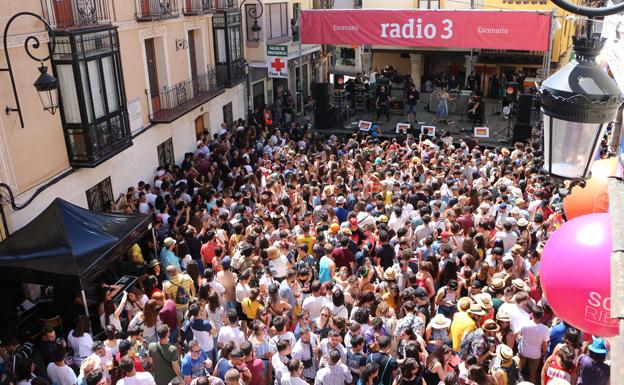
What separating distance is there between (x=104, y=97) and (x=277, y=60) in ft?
31.4

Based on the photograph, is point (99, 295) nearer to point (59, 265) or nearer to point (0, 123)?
point (59, 265)

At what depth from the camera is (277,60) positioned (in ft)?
68.7

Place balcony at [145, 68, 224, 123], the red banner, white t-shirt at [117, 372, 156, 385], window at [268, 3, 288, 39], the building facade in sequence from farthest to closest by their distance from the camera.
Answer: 1. window at [268, 3, 288, 39]
2. the red banner
3. balcony at [145, 68, 224, 123]
4. the building facade
5. white t-shirt at [117, 372, 156, 385]

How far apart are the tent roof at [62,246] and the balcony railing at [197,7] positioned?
9797 mm

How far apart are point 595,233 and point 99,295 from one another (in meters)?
7.31

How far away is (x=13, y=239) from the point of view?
8.91m

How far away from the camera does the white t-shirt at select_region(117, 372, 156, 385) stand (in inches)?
238

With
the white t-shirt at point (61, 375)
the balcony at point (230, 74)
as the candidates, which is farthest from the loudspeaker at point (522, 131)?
the white t-shirt at point (61, 375)

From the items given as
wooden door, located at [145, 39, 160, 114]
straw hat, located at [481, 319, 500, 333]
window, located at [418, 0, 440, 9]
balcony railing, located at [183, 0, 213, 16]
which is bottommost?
straw hat, located at [481, 319, 500, 333]

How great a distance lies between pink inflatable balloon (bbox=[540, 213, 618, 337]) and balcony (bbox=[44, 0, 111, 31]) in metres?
10.5

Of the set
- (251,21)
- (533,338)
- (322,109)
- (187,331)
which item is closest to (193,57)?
(251,21)

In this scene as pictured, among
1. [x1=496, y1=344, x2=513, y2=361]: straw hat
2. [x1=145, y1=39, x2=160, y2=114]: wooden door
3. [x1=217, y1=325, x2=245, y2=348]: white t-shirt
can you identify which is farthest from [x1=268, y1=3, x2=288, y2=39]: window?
[x1=496, y1=344, x2=513, y2=361]: straw hat

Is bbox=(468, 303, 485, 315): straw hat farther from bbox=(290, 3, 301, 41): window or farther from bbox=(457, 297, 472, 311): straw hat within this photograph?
bbox=(290, 3, 301, 41): window

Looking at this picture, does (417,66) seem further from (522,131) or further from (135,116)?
(135,116)
